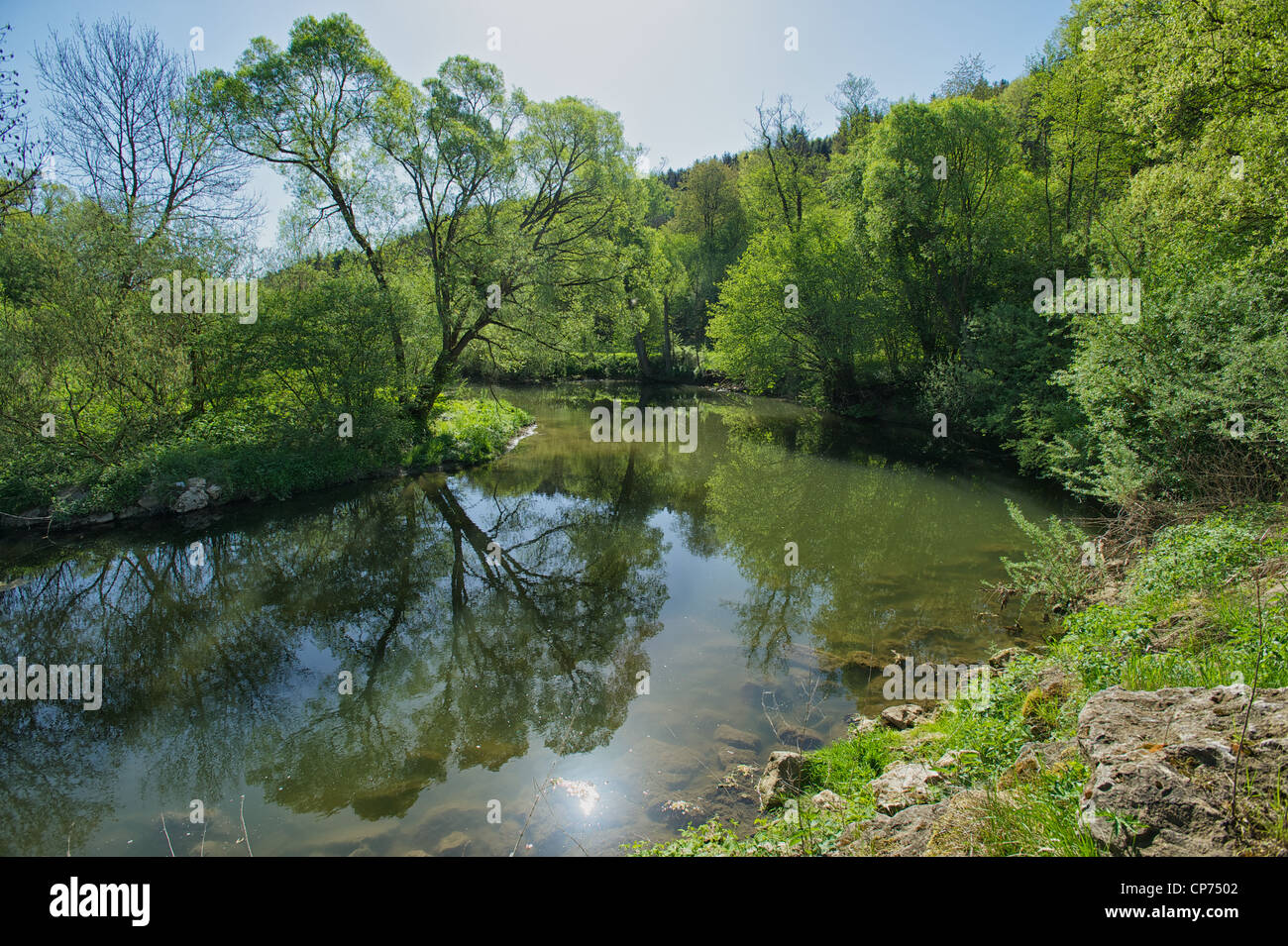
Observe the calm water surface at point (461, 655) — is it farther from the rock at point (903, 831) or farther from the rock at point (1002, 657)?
the rock at point (903, 831)

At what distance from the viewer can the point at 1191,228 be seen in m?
11.2

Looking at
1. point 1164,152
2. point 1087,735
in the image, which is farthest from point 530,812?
point 1164,152

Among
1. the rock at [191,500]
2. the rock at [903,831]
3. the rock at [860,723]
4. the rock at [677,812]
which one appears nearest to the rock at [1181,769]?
the rock at [903,831]

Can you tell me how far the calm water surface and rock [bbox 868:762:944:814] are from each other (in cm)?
125

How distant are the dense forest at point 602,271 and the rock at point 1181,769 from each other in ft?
22.8

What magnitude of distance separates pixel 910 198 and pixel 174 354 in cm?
2478

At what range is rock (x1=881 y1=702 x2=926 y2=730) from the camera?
630cm

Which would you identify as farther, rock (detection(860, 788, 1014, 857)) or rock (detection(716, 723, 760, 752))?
rock (detection(716, 723, 760, 752))

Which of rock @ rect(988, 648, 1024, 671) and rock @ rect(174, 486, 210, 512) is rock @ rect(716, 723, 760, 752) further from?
rock @ rect(174, 486, 210, 512)

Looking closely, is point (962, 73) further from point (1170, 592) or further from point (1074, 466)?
point (1170, 592)

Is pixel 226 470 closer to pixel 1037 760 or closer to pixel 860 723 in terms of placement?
pixel 860 723

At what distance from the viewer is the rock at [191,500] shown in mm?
14117

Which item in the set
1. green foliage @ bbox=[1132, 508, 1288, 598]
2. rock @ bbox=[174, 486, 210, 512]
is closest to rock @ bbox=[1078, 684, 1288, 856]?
green foliage @ bbox=[1132, 508, 1288, 598]
